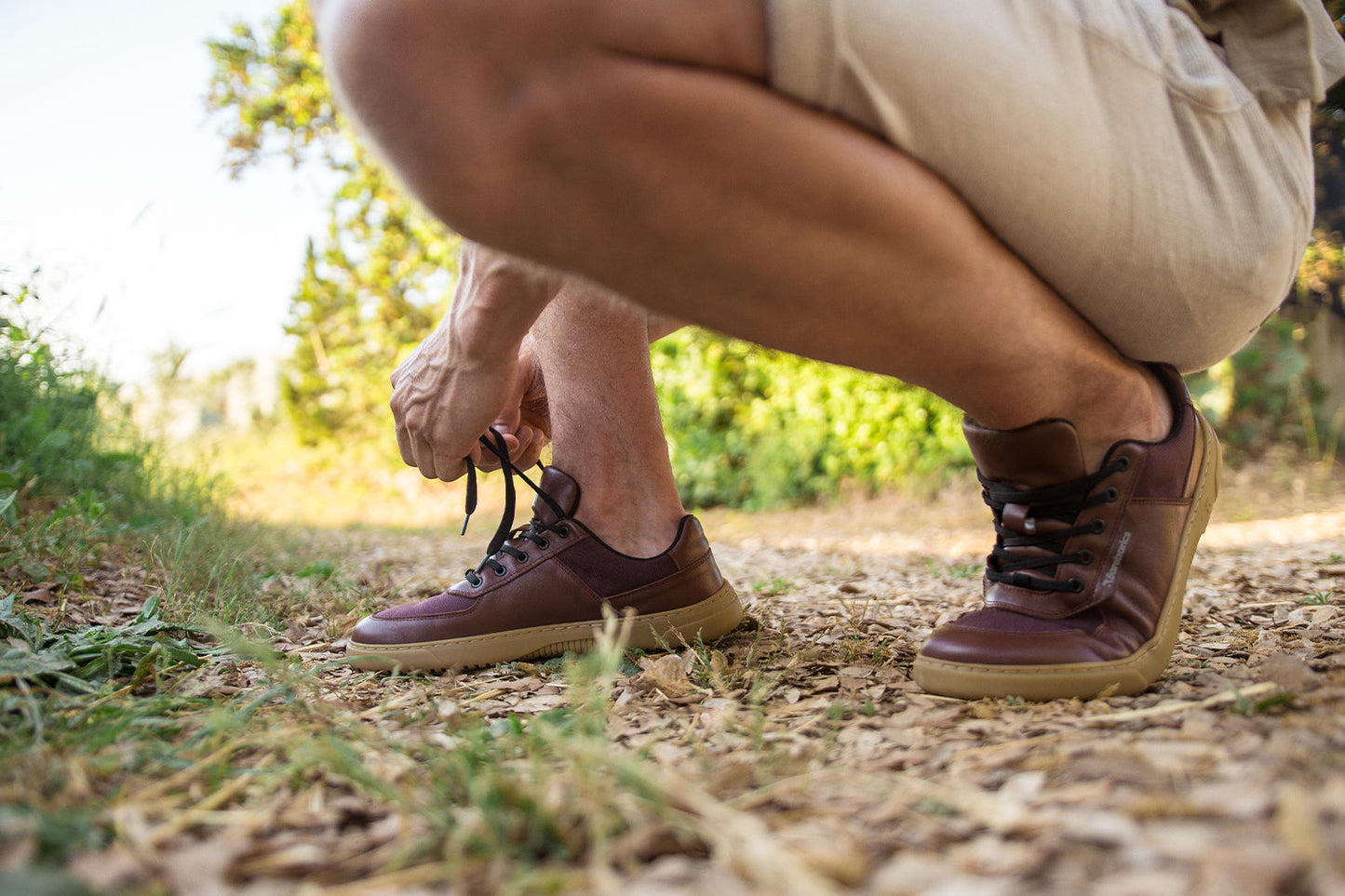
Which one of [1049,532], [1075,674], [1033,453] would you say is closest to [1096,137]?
[1033,453]

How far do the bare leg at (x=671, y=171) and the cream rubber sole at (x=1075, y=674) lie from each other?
0.43 meters

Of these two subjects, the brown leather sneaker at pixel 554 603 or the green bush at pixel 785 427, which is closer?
the brown leather sneaker at pixel 554 603

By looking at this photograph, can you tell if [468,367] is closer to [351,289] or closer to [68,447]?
Answer: [68,447]

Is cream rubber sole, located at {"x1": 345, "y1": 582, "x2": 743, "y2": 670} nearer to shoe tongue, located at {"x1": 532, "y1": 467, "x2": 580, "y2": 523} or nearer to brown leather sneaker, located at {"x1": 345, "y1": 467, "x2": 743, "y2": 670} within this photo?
brown leather sneaker, located at {"x1": 345, "y1": 467, "x2": 743, "y2": 670}

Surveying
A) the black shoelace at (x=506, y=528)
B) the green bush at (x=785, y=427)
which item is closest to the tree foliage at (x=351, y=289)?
the green bush at (x=785, y=427)

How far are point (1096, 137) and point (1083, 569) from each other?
22.1 inches

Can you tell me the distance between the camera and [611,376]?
1535mm

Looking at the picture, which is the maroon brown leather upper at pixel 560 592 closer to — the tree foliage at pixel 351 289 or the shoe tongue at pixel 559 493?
the shoe tongue at pixel 559 493

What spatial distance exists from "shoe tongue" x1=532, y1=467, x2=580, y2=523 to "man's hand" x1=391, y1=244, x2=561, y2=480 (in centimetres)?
15

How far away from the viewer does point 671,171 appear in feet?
2.74

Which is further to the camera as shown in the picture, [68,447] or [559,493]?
[68,447]

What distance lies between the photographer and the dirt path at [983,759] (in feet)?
1.95

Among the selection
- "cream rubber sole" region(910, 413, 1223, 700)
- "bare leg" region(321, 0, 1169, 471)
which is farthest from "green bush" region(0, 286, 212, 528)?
"cream rubber sole" region(910, 413, 1223, 700)

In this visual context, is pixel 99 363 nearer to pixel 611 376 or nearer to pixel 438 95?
pixel 611 376
